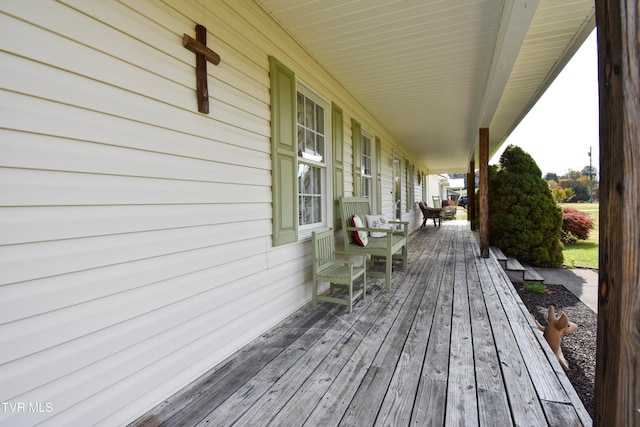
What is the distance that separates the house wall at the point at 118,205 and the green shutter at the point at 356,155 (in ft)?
8.12

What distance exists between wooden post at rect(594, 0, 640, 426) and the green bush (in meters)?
6.14

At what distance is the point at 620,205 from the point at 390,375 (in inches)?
56.6

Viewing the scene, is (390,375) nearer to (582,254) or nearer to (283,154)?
(283,154)

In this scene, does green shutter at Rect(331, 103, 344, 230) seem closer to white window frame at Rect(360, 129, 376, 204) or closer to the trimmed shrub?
white window frame at Rect(360, 129, 376, 204)

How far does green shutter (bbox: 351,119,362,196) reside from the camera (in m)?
4.55

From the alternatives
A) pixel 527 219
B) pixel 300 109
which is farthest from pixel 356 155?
pixel 527 219

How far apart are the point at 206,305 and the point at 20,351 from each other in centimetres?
90

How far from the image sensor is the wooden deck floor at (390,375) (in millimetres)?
1468

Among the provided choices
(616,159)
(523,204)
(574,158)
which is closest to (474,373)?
(616,159)

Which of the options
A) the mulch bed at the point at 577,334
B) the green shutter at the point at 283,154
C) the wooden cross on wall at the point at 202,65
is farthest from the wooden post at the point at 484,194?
the wooden cross on wall at the point at 202,65

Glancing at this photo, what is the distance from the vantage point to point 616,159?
86 centimetres

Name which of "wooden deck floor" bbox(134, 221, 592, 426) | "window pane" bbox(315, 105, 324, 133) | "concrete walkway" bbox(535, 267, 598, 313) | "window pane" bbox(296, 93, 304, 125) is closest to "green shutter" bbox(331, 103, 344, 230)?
"window pane" bbox(315, 105, 324, 133)

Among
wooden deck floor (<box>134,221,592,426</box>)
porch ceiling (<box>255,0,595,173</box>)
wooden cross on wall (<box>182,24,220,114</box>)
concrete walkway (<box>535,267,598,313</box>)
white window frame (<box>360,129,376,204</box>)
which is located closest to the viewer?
wooden deck floor (<box>134,221,592,426</box>)

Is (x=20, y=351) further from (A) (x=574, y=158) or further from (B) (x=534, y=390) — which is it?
(A) (x=574, y=158)
